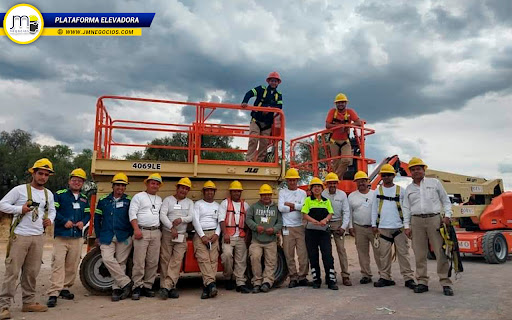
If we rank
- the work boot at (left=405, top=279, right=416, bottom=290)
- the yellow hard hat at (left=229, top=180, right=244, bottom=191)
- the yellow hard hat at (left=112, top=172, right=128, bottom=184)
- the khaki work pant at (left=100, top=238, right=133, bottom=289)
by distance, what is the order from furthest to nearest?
the yellow hard hat at (left=229, top=180, right=244, bottom=191) → the work boot at (left=405, top=279, right=416, bottom=290) → the yellow hard hat at (left=112, top=172, right=128, bottom=184) → the khaki work pant at (left=100, top=238, right=133, bottom=289)

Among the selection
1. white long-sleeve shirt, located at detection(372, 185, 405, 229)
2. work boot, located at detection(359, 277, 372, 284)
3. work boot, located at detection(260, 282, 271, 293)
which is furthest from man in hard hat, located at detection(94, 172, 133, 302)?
white long-sleeve shirt, located at detection(372, 185, 405, 229)

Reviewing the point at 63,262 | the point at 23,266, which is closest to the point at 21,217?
the point at 23,266

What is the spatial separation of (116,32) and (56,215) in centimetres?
508

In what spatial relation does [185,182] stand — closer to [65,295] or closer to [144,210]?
[144,210]

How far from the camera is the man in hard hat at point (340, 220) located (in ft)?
24.9

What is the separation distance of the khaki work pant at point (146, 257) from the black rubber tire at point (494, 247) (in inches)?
344

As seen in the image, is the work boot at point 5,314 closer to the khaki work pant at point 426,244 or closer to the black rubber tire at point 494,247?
the khaki work pant at point 426,244

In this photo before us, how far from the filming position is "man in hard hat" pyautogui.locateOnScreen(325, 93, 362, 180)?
Answer: 9.38 m

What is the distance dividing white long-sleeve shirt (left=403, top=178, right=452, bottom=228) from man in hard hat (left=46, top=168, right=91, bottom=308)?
552 cm

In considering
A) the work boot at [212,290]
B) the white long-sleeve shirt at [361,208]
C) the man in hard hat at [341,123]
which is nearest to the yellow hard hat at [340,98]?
the man in hard hat at [341,123]

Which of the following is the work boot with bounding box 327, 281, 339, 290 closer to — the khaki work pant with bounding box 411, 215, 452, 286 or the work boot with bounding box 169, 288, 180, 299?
the khaki work pant with bounding box 411, 215, 452, 286

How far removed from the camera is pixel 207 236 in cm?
704

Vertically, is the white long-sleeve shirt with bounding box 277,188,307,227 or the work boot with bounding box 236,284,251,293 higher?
the white long-sleeve shirt with bounding box 277,188,307,227

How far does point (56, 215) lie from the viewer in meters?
6.54
